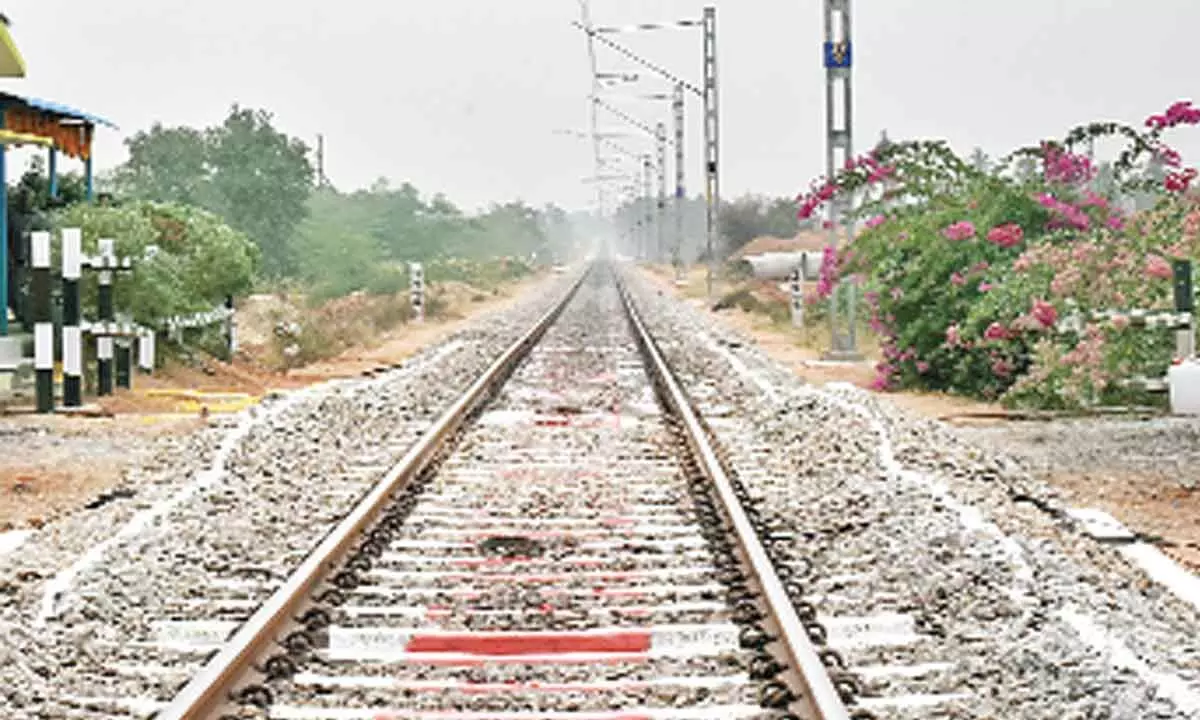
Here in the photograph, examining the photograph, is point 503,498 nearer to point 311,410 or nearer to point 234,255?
point 311,410

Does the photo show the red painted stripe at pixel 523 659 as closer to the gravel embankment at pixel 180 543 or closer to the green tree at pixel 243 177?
the gravel embankment at pixel 180 543

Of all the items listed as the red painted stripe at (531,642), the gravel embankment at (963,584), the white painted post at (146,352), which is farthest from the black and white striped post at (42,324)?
the red painted stripe at (531,642)

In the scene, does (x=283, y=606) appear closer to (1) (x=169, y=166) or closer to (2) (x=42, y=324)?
(2) (x=42, y=324)

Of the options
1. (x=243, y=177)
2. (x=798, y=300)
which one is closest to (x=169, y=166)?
(x=243, y=177)

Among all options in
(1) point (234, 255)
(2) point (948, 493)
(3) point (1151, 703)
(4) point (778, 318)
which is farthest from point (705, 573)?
(4) point (778, 318)

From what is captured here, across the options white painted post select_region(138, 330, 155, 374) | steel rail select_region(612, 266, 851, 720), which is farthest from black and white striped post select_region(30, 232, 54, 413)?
steel rail select_region(612, 266, 851, 720)

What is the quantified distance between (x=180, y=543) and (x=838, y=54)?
1633 cm

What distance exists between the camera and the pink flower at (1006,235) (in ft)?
55.5

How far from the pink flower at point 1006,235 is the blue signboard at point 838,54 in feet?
21.5

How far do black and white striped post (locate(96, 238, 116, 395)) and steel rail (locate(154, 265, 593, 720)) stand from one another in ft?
15.8

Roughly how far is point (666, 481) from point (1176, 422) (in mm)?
5185

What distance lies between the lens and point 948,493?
31.6 ft

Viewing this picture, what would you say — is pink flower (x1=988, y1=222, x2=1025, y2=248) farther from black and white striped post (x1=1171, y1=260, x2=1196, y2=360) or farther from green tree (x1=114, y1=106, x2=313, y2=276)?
green tree (x1=114, y1=106, x2=313, y2=276)

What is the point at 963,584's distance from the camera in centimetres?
729
